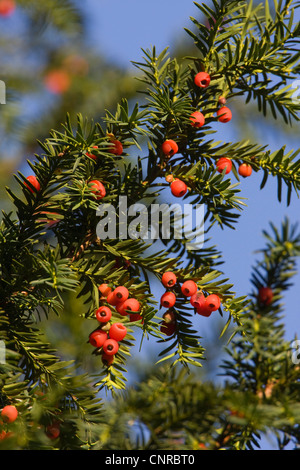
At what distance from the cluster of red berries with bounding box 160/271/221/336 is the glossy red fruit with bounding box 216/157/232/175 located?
0.22 m

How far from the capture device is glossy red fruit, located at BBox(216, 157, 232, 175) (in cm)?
107

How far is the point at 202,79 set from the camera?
1056 mm

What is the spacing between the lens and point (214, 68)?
1112 millimetres

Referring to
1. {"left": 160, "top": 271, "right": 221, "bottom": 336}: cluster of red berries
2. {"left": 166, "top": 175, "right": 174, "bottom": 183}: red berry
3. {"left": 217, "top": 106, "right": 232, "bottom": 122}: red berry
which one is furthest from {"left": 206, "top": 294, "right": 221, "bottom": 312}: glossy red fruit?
{"left": 217, "top": 106, "right": 232, "bottom": 122}: red berry

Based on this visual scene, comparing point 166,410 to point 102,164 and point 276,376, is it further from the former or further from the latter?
point 102,164

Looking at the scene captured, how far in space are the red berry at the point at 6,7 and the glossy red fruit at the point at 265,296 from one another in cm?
239

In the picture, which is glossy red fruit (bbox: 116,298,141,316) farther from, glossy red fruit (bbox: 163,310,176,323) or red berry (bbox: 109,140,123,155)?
red berry (bbox: 109,140,123,155)

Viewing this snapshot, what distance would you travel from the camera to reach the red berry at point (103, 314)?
3.16 feet

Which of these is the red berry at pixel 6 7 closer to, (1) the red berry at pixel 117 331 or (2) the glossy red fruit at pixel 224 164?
(2) the glossy red fruit at pixel 224 164

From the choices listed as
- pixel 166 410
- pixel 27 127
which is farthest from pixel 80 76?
pixel 166 410

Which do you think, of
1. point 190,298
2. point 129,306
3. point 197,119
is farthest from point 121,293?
point 197,119

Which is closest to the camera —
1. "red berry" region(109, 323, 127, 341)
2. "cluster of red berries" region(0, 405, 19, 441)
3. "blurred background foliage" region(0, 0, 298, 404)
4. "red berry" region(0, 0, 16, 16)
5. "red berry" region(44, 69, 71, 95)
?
"cluster of red berries" region(0, 405, 19, 441)
